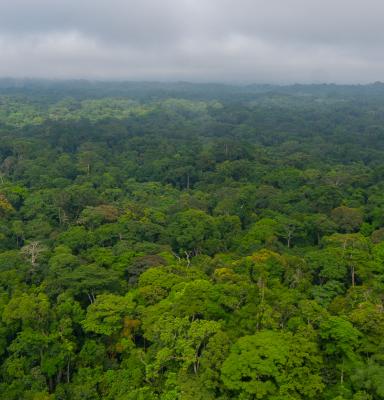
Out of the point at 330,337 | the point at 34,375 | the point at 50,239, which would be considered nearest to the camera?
the point at 330,337

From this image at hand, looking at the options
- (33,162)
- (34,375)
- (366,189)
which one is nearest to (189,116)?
(33,162)

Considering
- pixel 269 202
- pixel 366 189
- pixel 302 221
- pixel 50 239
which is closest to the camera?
pixel 50 239

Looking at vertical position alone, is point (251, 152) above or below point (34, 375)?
above

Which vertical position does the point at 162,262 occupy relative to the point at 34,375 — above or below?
above

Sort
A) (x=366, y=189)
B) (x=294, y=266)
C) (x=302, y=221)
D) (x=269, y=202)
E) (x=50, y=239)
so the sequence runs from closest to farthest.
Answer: (x=294, y=266)
(x=50, y=239)
(x=302, y=221)
(x=269, y=202)
(x=366, y=189)

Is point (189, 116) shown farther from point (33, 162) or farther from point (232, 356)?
point (232, 356)

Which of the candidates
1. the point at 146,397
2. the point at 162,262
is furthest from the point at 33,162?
the point at 146,397

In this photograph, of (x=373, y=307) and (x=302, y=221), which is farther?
(x=302, y=221)

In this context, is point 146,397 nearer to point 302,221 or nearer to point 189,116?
point 302,221

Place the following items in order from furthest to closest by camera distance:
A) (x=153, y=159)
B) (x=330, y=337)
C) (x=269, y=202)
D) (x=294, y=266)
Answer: (x=153, y=159) → (x=269, y=202) → (x=294, y=266) → (x=330, y=337)
